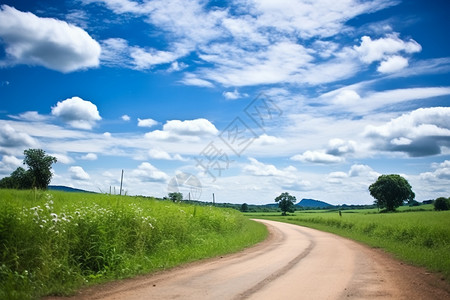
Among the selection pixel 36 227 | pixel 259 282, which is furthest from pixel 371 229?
pixel 36 227

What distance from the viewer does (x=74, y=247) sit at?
406 inches

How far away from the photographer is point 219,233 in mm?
23469

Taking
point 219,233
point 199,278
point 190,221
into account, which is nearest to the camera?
point 199,278

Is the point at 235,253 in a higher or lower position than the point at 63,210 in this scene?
lower

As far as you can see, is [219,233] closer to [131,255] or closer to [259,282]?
[131,255]

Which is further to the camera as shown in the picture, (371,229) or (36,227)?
(371,229)

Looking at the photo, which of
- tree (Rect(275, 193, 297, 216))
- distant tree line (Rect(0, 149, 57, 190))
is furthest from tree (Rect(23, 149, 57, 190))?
tree (Rect(275, 193, 297, 216))

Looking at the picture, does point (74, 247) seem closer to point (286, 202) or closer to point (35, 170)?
point (35, 170)

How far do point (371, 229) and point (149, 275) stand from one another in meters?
24.5

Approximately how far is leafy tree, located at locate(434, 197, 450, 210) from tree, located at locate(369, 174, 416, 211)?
5.72 meters

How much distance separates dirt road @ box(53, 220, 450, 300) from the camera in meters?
8.02

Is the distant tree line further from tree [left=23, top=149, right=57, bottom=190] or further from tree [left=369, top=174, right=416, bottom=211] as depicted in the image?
tree [left=369, top=174, right=416, bottom=211]

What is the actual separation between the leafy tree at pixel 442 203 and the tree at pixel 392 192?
5.72 metres

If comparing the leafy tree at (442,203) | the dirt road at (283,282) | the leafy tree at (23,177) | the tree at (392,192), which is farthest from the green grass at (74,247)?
the leafy tree at (442,203)
